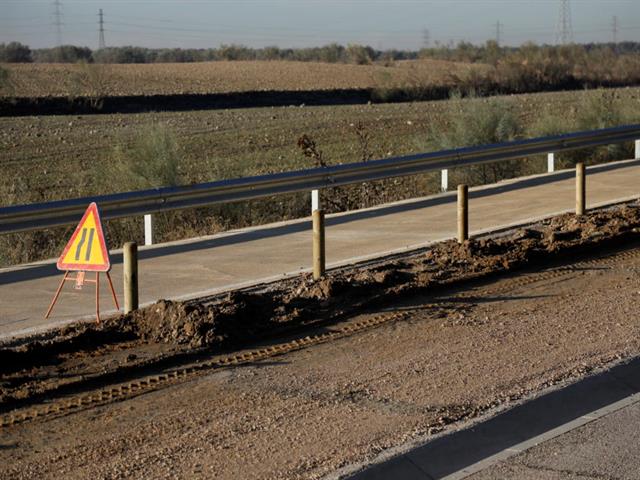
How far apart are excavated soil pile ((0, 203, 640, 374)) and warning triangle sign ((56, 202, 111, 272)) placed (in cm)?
63

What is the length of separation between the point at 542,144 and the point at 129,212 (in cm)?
1162

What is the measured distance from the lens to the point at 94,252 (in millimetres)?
11156

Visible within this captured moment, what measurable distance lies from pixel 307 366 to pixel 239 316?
153cm

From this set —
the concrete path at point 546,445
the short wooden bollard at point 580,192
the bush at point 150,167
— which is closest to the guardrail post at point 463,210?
the short wooden bollard at point 580,192

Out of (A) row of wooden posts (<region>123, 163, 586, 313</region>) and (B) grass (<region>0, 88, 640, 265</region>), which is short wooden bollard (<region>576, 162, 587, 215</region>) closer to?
(A) row of wooden posts (<region>123, 163, 586, 313</region>)

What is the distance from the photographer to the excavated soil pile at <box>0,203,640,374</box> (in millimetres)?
10180

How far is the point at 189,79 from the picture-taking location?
8044 centimetres

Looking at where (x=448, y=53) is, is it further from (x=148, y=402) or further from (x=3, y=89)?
(x=148, y=402)

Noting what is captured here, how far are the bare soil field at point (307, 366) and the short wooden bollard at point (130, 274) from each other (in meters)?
0.23

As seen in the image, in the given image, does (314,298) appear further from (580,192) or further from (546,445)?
(580,192)

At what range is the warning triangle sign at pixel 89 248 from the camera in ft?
36.2

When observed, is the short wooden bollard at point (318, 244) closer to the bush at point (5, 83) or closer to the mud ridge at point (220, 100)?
the mud ridge at point (220, 100)

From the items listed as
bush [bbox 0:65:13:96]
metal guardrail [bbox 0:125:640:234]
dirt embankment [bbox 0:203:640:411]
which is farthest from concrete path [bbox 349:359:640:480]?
bush [bbox 0:65:13:96]

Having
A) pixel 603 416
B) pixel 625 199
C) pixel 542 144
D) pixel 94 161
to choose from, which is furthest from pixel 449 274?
pixel 94 161
